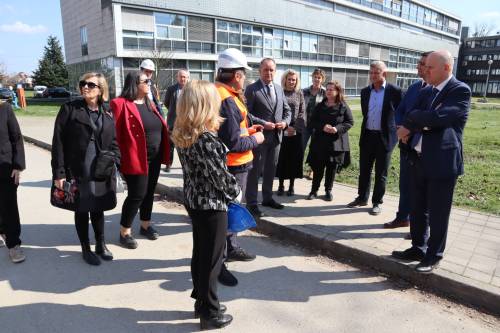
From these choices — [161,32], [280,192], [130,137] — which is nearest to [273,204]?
[280,192]

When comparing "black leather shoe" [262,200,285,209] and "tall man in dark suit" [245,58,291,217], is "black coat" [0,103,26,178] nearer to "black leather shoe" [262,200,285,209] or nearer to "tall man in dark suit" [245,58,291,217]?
"tall man in dark suit" [245,58,291,217]

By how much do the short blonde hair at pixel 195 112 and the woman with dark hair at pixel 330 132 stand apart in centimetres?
338

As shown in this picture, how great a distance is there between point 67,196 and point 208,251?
6.22 feet

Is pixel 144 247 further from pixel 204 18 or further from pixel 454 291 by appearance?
pixel 204 18

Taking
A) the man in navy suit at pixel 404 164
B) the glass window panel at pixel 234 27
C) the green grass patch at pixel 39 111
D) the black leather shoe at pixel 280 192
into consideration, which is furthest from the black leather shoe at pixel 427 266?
the glass window panel at pixel 234 27

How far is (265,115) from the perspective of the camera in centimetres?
499

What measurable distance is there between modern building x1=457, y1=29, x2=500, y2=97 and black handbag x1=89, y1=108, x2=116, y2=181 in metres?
78.7

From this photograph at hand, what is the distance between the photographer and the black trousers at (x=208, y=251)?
8.93 feet

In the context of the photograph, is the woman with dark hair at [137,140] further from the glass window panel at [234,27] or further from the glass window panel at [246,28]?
the glass window panel at [246,28]

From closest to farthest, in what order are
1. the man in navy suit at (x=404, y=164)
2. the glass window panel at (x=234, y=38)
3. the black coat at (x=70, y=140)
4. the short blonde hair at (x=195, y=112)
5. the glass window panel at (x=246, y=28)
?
the short blonde hair at (x=195, y=112) < the black coat at (x=70, y=140) < the man in navy suit at (x=404, y=164) < the glass window panel at (x=234, y=38) < the glass window panel at (x=246, y=28)

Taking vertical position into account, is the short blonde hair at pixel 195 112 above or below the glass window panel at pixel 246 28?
below

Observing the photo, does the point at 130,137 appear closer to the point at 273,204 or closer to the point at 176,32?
the point at 273,204

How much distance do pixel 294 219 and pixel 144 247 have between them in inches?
78.2

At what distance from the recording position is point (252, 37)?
32.0 meters
